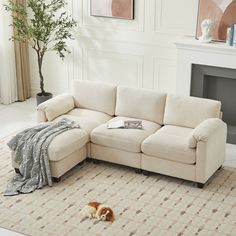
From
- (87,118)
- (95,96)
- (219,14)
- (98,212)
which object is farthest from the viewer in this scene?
(219,14)

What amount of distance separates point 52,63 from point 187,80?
234 centimetres

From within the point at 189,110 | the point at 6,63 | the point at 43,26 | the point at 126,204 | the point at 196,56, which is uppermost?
the point at 43,26

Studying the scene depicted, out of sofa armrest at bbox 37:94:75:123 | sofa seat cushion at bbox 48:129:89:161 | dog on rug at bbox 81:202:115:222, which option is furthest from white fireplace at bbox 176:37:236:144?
dog on rug at bbox 81:202:115:222

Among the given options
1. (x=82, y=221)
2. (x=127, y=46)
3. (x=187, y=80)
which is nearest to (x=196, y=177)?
(x=82, y=221)

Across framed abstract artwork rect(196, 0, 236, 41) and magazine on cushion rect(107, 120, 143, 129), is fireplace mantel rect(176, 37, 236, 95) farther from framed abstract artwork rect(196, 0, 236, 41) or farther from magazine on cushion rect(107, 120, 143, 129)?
magazine on cushion rect(107, 120, 143, 129)

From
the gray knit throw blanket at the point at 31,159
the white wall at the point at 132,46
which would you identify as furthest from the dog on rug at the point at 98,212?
the white wall at the point at 132,46

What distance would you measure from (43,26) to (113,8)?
0.98 meters

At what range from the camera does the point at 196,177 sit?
5285 millimetres

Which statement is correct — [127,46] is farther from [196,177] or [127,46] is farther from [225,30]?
[196,177]

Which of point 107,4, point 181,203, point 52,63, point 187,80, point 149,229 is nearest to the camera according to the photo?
point 149,229

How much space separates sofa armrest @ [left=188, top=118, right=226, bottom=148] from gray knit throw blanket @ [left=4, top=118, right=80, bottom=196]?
139cm

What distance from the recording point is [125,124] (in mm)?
5785

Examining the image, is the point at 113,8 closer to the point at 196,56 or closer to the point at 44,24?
the point at 44,24

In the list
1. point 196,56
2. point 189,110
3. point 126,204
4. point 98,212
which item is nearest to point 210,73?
point 196,56
